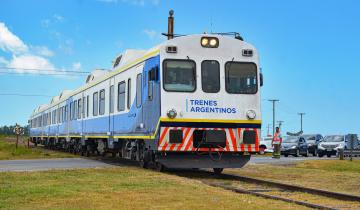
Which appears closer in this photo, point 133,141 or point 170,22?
point 133,141

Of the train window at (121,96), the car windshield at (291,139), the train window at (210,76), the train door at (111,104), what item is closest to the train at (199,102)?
the train window at (210,76)

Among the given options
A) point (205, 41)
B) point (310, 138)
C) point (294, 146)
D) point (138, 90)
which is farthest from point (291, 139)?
point (205, 41)

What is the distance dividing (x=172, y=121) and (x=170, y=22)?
21.8 meters

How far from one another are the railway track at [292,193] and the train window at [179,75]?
97.6 inches

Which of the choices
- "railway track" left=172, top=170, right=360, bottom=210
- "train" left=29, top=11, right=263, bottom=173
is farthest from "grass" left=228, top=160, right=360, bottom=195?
"train" left=29, top=11, right=263, bottom=173

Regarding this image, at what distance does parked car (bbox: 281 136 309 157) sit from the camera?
38.7 meters

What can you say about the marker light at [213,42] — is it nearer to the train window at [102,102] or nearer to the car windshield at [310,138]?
the train window at [102,102]

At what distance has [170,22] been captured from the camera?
36.2 meters

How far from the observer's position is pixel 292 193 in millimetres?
12000

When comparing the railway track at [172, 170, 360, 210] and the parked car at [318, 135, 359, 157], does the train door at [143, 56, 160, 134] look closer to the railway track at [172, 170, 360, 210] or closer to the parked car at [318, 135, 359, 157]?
the railway track at [172, 170, 360, 210]

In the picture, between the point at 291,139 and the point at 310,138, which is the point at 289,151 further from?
the point at 310,138

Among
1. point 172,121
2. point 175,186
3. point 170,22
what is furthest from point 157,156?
point 170,22

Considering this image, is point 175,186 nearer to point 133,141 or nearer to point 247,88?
point 247,88

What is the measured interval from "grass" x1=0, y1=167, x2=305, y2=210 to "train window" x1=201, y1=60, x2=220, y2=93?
8.99ft
